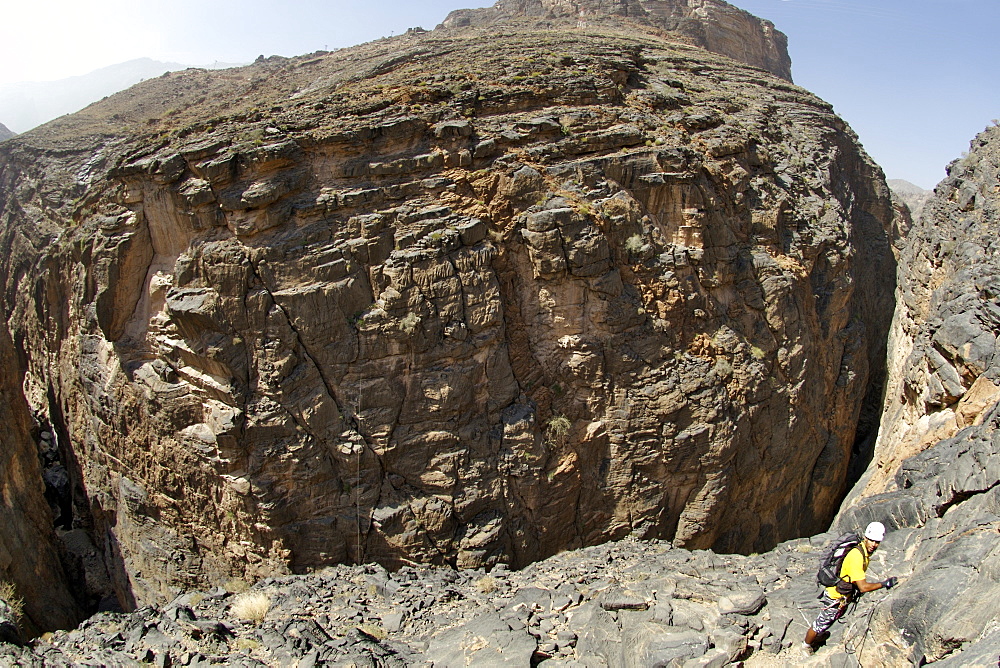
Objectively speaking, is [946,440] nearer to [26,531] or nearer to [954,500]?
[954,500]

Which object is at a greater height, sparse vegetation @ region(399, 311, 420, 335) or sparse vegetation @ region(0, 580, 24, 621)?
sparse vegetation @ region(399, 311, 420, 335)

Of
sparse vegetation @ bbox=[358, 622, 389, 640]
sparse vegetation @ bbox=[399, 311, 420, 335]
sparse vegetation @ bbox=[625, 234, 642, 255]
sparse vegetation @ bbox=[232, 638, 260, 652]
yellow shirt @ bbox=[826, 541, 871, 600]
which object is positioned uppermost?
sparse vegetation @ bbox=[625, 234, 642, 255]

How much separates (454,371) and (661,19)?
20069mm

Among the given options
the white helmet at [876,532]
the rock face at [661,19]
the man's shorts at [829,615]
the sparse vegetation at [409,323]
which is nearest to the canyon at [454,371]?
the sparse vegetation at [409,323]

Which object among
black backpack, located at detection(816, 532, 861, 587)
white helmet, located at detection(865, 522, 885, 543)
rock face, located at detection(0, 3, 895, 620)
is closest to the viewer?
white helmet, located at detection(865, 522, 885, 543)

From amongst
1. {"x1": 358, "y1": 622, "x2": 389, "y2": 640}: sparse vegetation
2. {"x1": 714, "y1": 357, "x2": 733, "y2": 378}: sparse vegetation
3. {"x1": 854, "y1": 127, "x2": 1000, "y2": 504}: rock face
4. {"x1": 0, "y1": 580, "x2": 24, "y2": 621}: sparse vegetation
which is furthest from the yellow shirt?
{"x1": 0, "y1": 580, "x2": 24, "y2": 621}: sparse vegetation

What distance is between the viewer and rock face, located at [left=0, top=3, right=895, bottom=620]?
11.0 m

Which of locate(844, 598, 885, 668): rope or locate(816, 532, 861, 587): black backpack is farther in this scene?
locate(816, 532, 861, 587): black backpack

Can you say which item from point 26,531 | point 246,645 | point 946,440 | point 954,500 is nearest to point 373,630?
point 246,645

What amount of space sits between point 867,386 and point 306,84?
16.9 metres

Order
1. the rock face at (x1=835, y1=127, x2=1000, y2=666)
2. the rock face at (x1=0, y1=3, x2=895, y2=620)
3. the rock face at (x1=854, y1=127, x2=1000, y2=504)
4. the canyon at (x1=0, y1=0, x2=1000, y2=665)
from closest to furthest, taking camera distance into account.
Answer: the rock face at (x1=835, y1=127, x2=1000, y2=666) < the rock face at (x1=854, y1=127, x2=1000, y2=504) < the canyon at (x1=0, y1=0, x2=1000, y2=665) < the rock face at (x1=0, y1=3, x2=895, y2=620)

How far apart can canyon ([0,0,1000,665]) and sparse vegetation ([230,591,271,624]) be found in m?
0.23

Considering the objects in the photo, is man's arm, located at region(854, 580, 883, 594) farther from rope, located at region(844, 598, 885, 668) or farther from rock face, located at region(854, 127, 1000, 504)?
rock face, located at region(854, 127, 1000, 504)

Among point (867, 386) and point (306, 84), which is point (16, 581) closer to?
point (306, 84)
